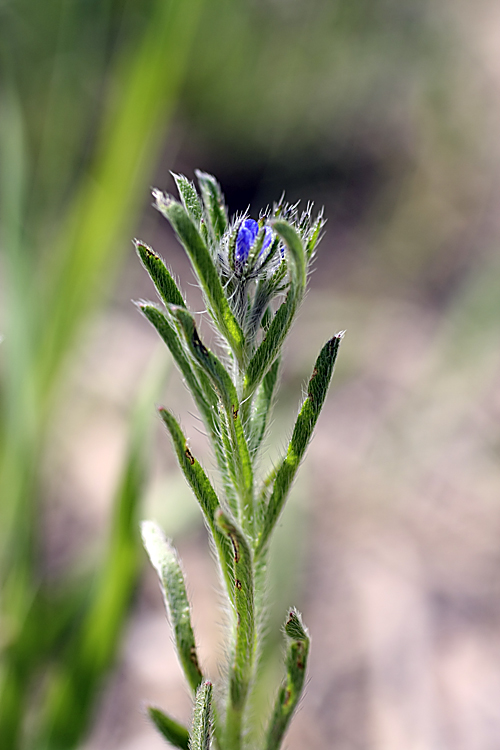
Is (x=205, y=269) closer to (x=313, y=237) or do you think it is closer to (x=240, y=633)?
(x=313, y=237)

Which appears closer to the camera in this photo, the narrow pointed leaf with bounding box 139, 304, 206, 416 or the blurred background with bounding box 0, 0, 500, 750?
the narrow pointed leaf with bounding box 139, 304, 206, 416

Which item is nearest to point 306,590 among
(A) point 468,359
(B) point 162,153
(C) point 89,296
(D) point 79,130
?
(C) point 89,296

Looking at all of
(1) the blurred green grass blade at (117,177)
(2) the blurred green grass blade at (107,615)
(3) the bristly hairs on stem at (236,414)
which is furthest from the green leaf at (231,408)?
(1) the blurred green grass blade at (117,177)

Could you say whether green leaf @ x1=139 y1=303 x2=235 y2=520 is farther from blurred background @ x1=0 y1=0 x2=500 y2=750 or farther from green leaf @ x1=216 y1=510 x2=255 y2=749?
blurred background @ x1=0 y1=0 x2=500 y2=750

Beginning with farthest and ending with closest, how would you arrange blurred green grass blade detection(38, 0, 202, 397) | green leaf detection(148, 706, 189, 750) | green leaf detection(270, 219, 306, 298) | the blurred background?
1. blurred green grass blade detection(38, 0, 202, 397)
2. the blurred background
3. green leaf detection(148, 706, 189, 750)
4. green leaf detection(270, 219, 306, 298)

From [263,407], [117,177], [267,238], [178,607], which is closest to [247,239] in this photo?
[267,238]

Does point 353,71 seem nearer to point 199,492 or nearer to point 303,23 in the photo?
point 303,23

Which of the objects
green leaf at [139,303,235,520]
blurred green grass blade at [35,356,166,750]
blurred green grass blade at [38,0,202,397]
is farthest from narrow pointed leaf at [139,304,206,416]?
blurred green grass blade at [38,0,202,397]
